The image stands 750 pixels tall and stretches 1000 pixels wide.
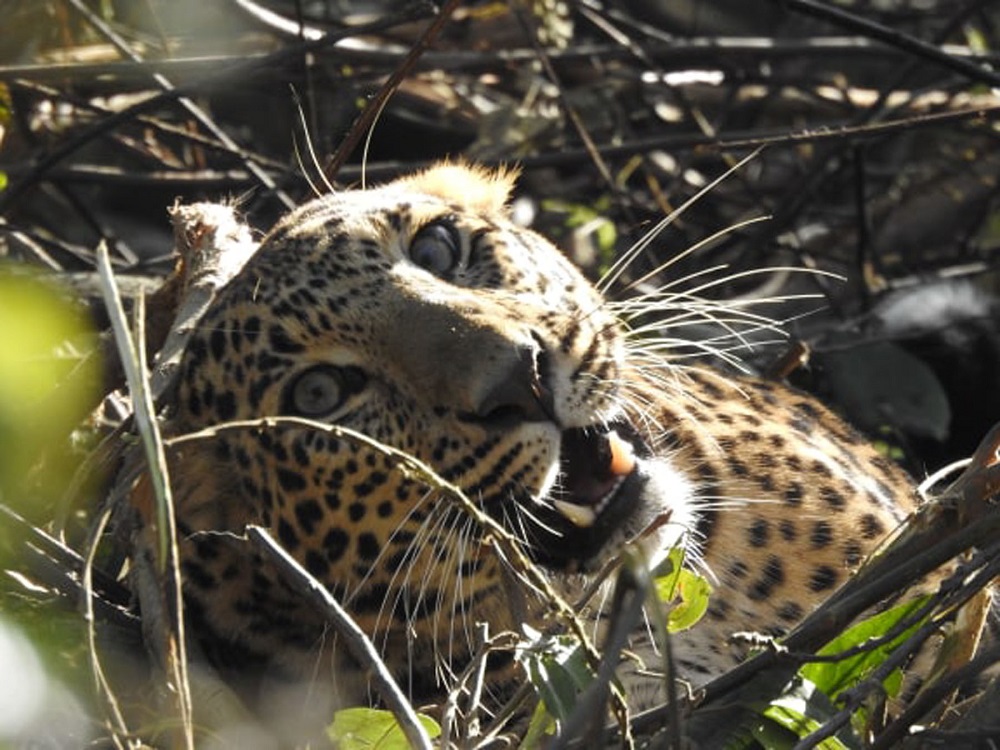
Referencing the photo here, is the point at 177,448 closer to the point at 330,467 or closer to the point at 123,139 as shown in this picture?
the point at 330,467

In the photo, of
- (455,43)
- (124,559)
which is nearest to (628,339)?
(124,559)

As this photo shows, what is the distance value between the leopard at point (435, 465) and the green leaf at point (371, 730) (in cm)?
43

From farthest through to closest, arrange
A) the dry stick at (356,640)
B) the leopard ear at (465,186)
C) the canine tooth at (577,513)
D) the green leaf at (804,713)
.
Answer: the leopard ear at (465,186) → the canine tooth at (577,513) → the green leaf at (804,713) → the dry stick at (356,640)

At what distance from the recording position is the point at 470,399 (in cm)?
328

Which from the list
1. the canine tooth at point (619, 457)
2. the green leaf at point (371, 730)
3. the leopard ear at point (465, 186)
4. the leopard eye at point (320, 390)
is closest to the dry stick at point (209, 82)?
the leopard ear at point (465, 186)

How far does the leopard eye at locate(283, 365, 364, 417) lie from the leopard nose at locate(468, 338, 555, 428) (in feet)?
1.30

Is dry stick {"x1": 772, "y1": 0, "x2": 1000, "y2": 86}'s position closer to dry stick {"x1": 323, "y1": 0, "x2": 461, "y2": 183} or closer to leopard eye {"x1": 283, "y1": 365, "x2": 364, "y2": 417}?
dry stick {"x1": 323, "y1": 0, "x2": 461, "y2": 183}

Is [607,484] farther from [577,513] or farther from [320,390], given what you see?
[320,390]

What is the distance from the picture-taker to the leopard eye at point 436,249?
3865 mm

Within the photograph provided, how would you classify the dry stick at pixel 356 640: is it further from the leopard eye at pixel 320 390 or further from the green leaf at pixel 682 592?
the leopard eye at pixel 320 390

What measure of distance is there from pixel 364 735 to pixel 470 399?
698 mm

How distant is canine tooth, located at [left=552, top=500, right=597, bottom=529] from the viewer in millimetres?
3398

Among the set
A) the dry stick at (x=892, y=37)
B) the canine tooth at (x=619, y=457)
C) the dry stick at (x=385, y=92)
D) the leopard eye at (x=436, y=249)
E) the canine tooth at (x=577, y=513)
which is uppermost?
the dry stick at (x=892, y=37)

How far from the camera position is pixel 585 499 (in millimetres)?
3467
